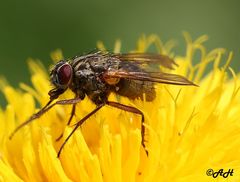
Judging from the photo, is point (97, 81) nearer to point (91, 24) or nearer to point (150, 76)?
point (150, 76)

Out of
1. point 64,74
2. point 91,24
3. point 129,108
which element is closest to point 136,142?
point 129,108

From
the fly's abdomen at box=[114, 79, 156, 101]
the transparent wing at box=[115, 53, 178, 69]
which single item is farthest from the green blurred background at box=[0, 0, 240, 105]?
the fly's abdomen at box=[114, 79, 156, 101]

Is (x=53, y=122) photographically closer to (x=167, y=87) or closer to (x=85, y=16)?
(x=167, y=87)

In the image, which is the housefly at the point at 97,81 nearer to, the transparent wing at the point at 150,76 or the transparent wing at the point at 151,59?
the transparent wing at the point at 150,76

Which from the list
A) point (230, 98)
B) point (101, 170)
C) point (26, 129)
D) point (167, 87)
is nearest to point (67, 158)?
point (101, 170)

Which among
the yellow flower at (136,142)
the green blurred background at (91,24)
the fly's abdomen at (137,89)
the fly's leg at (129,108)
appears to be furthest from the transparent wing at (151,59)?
the green blurred background at (91,24)

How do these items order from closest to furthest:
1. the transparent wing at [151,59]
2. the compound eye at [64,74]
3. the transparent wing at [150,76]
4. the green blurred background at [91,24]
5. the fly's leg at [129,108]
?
the transparent wing at [150,76] < the fly's leg at [129,108] < the compound eye at [64,74] < the transparent wing at [151,59] < the green blurred background at [91,24]

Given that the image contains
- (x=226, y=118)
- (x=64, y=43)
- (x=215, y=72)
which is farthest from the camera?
(x=64, y=43)
